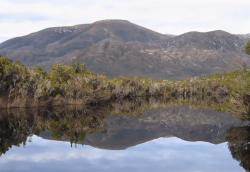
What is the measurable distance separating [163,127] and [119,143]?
22.2 m

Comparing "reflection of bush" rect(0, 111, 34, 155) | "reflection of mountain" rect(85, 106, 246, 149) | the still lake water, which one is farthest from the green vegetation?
"reflection of bush" rect(0, 111, 34, 155)

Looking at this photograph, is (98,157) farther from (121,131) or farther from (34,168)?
(121,131)

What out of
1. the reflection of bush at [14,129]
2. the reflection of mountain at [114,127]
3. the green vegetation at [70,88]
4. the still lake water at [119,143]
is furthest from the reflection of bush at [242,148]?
the reflection of bush at [14,129]

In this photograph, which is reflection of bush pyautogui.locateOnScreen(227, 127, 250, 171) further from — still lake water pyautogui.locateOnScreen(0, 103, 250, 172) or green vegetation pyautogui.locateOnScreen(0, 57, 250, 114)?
green vegetation pyautogui.locateOnScreen(0, 57, 250, 114)

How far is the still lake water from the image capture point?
4106 cm

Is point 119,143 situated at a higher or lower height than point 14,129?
lower

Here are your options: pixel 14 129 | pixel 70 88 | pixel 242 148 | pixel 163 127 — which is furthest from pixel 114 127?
pixel 70 88

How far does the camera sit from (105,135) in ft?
218

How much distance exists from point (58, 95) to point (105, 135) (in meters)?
45.0

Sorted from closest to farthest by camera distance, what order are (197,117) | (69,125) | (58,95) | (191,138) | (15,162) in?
(15,162) < (191,138) < (69,125) < (197,117) < (58,95)

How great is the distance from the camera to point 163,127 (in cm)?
8075

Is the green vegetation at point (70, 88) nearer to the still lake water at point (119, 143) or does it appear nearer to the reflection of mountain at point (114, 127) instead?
the reflection of mountain at point (114, 127)

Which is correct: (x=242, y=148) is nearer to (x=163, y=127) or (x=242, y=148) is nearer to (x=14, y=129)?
(x=14, y=129)

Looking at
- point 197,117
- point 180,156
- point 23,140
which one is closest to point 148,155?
point 180,156
